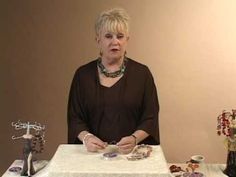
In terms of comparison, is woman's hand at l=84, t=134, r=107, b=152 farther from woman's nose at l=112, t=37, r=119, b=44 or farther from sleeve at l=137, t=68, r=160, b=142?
woman's nose at l=112, t=37, r=119, b=44

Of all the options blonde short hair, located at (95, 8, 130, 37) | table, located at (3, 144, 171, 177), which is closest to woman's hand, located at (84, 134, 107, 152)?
table, located at (3, 144, 171, 177)

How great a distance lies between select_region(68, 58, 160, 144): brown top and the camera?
2064 mm

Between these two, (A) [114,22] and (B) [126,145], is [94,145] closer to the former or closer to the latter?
(B) [126,145]

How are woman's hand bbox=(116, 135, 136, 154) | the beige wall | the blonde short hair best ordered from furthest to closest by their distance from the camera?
the beige wall → the blonde short hair → woman's hand bbox=(116, 135, 136, 154)

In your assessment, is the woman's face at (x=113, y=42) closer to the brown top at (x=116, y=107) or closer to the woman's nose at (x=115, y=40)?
the woman's nose at (x=115, y=40)

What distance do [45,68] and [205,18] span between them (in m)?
1.28

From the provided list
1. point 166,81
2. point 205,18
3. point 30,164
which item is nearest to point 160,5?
point 205,18

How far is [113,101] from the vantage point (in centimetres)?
206

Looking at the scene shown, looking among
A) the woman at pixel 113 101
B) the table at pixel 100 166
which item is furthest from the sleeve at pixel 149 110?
the table at pixel 100 166

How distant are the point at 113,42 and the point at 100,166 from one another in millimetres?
647

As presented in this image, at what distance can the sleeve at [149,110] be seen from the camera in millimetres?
2061

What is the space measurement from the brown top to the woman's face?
14 cm

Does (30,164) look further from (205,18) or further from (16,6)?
(205,18)

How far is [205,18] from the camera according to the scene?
3.09 metres
